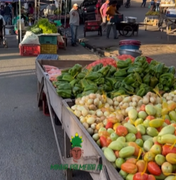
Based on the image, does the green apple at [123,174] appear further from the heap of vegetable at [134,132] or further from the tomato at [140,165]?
the tomato at [140,165]

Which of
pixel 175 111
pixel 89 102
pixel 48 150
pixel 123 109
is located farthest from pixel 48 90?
pixel 175 111

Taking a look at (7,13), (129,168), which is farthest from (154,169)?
(7,13)

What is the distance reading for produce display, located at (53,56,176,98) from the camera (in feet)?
13.5

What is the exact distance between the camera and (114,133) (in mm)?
2807

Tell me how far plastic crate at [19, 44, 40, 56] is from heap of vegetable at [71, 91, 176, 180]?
28.9 ft

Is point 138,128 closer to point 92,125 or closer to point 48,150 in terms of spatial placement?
point 92,125

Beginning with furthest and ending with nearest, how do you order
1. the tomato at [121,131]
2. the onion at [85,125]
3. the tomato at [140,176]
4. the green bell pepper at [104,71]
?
the green bell pepper at [104,71]
the onion at [85,125]
the tomato at [121,131]
the tomato at [140,176]

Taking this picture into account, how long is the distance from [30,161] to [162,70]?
2.43m

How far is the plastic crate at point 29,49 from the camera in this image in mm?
12144

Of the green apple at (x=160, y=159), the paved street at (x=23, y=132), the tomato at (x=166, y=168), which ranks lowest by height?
the paved street at (x=23, y=132)

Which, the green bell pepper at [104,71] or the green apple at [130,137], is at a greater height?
the green bell pepper at [104,71]

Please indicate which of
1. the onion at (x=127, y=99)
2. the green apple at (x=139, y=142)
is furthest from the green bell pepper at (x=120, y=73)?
the green apple at (x=139, y=142)

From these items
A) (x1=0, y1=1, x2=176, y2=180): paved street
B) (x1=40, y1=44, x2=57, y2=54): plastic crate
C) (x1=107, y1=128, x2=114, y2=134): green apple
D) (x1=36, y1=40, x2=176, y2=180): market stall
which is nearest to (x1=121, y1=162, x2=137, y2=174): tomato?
(x1=36, y1=40, x2=176, y2=180): market stall

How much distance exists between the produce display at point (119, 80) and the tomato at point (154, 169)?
1.72 meters
